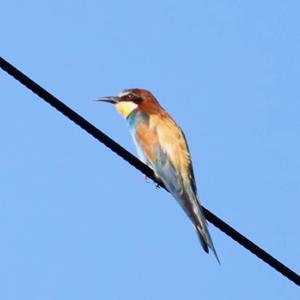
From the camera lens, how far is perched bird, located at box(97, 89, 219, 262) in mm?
3962

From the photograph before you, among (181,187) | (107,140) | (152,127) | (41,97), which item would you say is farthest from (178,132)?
(41,97)

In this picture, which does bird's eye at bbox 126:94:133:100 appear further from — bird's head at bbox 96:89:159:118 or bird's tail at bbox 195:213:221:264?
bird's tail at bbox 195:213:221:264

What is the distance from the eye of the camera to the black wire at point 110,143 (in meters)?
2.70

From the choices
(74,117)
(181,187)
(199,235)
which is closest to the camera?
(74,117)

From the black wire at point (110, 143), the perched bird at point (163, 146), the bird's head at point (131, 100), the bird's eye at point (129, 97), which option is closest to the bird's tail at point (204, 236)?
the perched bird at point (163, 146)

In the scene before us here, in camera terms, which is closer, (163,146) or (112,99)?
(163,146)

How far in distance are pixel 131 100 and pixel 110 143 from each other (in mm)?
2398

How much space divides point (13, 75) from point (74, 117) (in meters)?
0.29

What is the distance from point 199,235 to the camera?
11.8 ft

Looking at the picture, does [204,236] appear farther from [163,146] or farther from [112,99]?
[112,99]

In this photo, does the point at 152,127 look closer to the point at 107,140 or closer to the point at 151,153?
the point at 151,153

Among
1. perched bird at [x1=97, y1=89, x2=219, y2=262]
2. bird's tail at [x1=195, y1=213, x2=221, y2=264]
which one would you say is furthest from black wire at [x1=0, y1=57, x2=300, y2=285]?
perched bird at [x1=97, y1=89, x2=219, y2=262]

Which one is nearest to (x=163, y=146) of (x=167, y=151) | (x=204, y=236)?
(x=167, y=151)

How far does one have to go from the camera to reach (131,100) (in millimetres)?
5430
